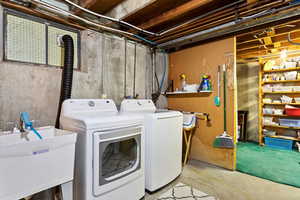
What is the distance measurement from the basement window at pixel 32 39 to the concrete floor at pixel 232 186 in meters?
2.10

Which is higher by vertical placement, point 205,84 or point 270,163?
point 205,84

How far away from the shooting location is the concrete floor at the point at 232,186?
6.04 feet

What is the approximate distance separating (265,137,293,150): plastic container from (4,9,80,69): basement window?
4787mm

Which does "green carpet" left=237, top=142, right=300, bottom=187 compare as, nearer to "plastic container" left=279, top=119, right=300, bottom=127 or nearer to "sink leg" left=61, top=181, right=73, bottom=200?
"plastic container" left=279, top=119, right=300, bottom=127

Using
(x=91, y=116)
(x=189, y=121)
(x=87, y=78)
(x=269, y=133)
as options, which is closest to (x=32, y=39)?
(x=87, y=78)

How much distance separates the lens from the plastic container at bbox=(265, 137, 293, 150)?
11.7 feet

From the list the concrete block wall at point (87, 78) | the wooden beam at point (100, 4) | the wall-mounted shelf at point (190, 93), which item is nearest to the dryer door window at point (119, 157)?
the concrete block wall at point (87, 78)

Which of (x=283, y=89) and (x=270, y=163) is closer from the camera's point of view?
(x=270, y=163)

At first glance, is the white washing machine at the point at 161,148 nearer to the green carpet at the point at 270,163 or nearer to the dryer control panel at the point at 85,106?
the dryer control panel at the point at 85,106

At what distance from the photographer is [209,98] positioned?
2738 mm

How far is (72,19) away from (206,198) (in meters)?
2.81

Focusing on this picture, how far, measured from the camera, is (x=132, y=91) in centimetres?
283

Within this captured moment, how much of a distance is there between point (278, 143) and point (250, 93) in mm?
1426

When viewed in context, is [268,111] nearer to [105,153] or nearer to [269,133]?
[269,133]
